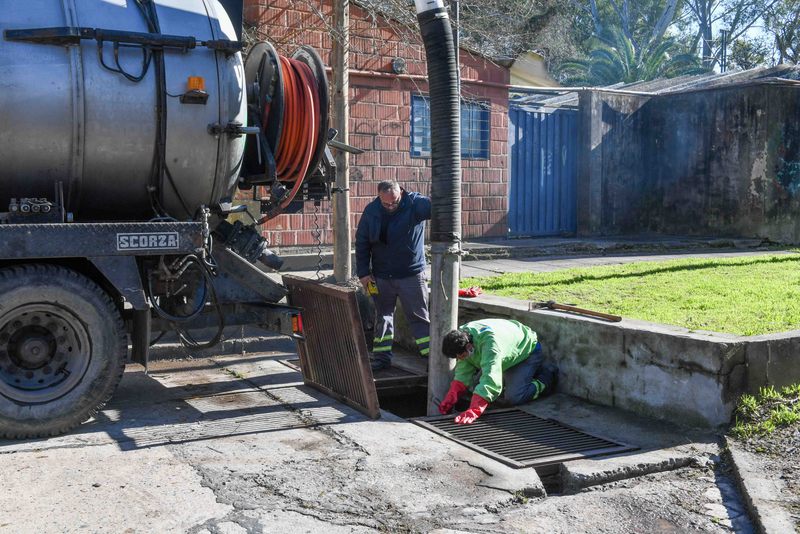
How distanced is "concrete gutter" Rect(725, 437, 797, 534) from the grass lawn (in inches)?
48.9

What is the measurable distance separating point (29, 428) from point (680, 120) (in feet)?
46.4

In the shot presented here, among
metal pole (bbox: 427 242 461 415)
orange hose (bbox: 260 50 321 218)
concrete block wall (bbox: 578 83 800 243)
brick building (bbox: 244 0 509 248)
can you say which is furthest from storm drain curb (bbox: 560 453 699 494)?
concrete block wall (bbox: 578 83 800 243)

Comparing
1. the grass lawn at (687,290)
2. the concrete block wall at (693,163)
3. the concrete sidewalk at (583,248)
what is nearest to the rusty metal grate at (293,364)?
the grass lawn at (687,290)

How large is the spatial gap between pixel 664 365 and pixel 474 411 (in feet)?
4.40

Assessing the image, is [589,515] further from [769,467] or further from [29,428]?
[29,428]

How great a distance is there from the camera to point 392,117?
547 inches

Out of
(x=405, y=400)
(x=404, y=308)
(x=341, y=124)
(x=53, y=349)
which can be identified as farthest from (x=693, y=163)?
(x=53, y=349)

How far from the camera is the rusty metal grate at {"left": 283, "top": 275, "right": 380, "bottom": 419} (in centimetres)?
666

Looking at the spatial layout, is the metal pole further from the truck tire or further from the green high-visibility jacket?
the truck tire

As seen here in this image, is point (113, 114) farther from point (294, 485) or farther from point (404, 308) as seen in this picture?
point (404, 308)

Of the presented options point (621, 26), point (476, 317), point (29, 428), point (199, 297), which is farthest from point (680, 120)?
point (621, 26)

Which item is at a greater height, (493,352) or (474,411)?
(493,352)

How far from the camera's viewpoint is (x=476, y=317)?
8180 mm

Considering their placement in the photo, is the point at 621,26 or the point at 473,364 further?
the point at 621,26
